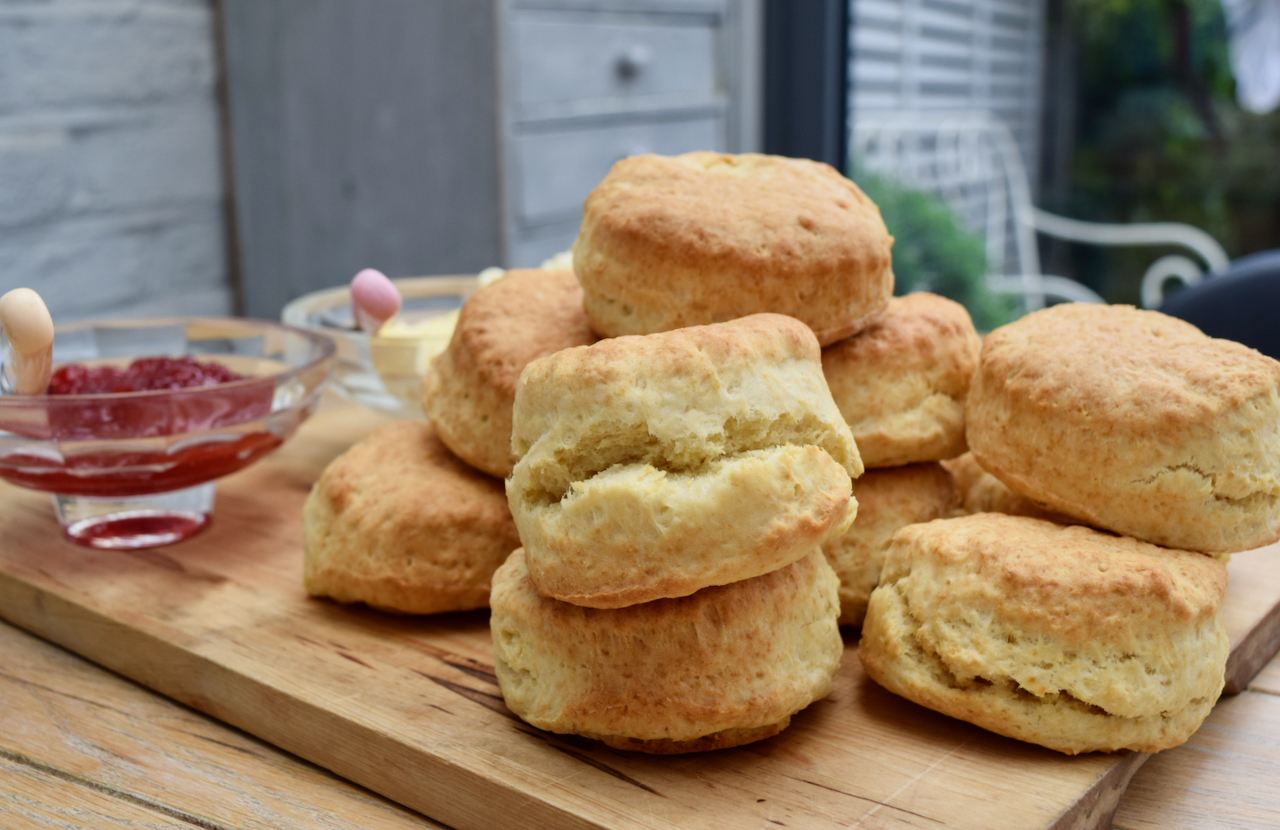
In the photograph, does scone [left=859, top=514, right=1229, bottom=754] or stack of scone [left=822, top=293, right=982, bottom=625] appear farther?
stack of scone [left=822, top=293, right=982, bottom=625]

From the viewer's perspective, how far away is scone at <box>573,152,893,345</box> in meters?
1.11

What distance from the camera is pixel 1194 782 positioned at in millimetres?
1014

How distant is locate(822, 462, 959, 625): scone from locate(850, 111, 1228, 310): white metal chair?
116 inches

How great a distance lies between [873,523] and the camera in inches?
46.7

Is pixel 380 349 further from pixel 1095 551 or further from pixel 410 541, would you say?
pixel 1095 551

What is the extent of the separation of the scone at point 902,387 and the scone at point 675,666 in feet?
0.79

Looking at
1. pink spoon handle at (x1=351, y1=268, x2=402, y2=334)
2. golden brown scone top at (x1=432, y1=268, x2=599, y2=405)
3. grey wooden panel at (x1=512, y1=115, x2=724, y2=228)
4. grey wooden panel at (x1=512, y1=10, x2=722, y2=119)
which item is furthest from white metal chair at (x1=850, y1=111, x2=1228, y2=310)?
golden brown scone top at (x1=432, y1=268, x2=599, y2=405)

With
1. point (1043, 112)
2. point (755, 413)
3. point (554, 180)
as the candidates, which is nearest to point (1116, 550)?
point (755, 413)

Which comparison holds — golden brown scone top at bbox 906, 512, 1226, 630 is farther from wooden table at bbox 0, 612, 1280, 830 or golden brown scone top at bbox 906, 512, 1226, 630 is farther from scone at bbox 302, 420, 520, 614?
scone at bbox 302, 420, 520, 614

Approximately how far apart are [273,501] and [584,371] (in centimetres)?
89

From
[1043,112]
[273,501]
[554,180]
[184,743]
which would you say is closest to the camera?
[184,743]

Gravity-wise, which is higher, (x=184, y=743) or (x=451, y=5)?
(x=451, y=5)

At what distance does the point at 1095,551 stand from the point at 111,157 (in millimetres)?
2597

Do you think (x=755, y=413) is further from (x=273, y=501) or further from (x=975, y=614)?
(x=273, y=501)
